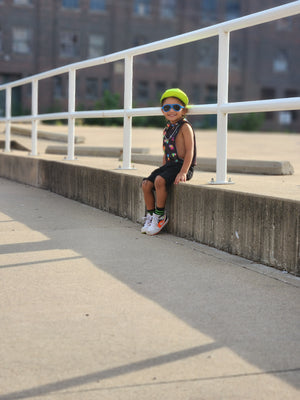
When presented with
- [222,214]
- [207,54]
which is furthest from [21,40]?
[222,214]

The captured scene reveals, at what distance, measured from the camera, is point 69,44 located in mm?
45562

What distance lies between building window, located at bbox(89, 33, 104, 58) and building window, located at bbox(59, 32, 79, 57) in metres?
0.99

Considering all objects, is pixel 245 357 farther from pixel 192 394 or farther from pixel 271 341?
pixel 192 394

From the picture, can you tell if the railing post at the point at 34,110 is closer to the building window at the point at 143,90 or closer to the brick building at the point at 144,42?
the brick building at the point at 144,42

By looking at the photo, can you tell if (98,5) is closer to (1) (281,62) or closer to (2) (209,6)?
(2) (209,6)

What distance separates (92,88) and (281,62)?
15.2m

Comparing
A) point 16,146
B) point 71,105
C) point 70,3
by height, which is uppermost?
point 70,3

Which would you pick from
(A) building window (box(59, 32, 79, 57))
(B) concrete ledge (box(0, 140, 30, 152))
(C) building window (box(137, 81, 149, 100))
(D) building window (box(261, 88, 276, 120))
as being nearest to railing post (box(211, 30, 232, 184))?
(B) concrete ledge (box(0, 140, 30, 152))

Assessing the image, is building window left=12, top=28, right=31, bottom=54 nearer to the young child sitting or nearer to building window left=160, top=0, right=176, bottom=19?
building window left=160, top=0, right=176, bottom=19

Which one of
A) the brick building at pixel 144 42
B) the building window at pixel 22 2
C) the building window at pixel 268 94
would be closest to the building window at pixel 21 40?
the brick building at pixel 144 42

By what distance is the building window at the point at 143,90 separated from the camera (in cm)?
4709

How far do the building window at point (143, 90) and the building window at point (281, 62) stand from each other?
10520 millimetres

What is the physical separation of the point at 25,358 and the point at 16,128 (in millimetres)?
14964

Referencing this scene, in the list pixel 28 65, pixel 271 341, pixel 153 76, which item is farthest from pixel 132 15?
pixel 271 341
